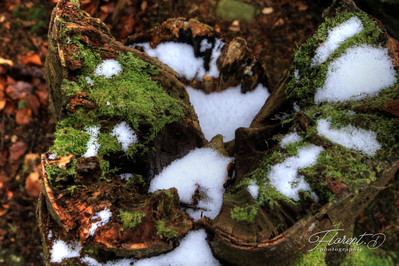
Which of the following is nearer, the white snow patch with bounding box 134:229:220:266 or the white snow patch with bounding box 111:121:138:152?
the white snow patch with bounding box 134:229:220:266

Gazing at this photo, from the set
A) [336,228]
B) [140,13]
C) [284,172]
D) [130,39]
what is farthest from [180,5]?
[336,228]

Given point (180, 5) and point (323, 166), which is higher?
point (323, 166)

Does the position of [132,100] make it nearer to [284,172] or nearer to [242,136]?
[242,136]

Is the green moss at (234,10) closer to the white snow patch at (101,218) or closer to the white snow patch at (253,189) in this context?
the white snow patch at (253,189)

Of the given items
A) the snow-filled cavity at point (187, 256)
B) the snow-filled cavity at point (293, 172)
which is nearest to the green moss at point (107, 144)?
the snow-filled cavity at point (187, 256)

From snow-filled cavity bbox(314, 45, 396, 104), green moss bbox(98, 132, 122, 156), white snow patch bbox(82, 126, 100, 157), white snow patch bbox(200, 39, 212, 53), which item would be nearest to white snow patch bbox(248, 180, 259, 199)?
snow-filled cavity bbox(314, 45, 396, 104)

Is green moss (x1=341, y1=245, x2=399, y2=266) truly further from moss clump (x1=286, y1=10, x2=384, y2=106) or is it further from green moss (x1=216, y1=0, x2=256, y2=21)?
green moss (x1=216, y1=0, x2=256, y2=21)
